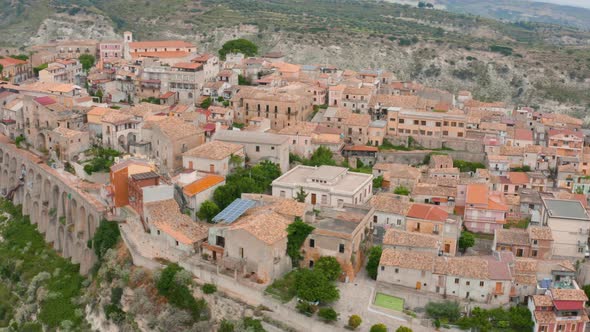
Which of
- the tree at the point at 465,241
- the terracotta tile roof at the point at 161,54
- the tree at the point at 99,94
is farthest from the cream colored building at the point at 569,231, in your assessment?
the terracotta tile roof at the point at 161,54

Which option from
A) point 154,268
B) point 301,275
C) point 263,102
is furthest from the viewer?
point 263,102

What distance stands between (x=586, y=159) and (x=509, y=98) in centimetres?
5147

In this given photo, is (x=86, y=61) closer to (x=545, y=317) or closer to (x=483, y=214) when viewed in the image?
(x=483, y=214)

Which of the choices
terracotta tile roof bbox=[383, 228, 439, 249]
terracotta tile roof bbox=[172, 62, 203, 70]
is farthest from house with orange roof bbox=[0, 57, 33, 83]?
terracotta tile roof bbox=[383, 228, 439, 249]

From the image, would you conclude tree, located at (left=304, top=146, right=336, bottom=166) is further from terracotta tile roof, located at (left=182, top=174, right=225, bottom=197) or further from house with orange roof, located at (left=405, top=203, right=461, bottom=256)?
house with orange roof, located at (left=405, top=203, right=461, bottom=256)

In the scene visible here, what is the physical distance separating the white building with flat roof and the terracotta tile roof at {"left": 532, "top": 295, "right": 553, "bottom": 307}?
13316 millimetres

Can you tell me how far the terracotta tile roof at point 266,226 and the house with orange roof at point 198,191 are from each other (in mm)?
4911

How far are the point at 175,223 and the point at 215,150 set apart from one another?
9.11m

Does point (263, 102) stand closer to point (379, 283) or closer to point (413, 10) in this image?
point (379, 283)

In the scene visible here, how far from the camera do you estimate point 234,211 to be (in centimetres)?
4031

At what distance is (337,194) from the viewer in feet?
141

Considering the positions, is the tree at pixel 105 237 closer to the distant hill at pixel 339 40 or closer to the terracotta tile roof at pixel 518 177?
the terracotta tile roof at pixel 518 177

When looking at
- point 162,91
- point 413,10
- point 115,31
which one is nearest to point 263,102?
point 162,91

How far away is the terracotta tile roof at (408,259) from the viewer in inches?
1417
